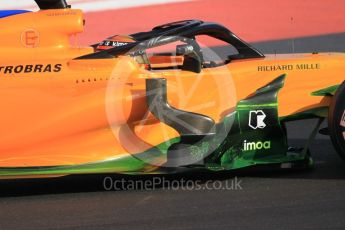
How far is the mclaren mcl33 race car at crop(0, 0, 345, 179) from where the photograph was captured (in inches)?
182

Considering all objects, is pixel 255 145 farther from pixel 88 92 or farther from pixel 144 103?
pixel 88 92

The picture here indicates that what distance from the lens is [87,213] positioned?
4.32 metres

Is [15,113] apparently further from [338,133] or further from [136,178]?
[338,133]

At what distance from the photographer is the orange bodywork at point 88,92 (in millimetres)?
4617

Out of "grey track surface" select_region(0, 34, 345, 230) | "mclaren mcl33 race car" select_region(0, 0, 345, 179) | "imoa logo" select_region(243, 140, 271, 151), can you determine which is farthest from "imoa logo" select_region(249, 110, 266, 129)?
"grey track surface" select_region(0, 34, 345, 230)

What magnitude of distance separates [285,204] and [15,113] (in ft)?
6.72

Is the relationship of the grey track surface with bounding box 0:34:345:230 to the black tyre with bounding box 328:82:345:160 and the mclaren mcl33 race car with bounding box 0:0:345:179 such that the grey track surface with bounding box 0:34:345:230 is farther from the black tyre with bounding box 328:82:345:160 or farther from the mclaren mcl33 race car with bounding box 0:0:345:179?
the black tyre with bounding box 328:82:345:160

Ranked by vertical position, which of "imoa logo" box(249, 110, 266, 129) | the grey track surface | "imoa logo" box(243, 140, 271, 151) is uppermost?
"imoa logo" box(249, 110, 266, 129)

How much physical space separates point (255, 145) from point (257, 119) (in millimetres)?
206

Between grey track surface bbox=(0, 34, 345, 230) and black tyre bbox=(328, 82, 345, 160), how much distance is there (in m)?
0.32

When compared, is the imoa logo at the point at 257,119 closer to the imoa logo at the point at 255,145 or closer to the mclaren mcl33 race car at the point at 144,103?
the mclaren mcl33 race car at the point at 144,103

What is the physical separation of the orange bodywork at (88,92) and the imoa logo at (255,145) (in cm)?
30

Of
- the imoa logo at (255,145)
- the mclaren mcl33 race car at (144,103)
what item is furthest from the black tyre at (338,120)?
the imoa logo at (255,145)

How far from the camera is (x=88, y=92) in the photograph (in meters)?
4.67
